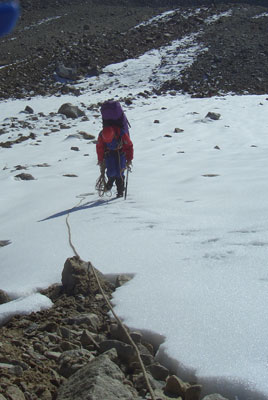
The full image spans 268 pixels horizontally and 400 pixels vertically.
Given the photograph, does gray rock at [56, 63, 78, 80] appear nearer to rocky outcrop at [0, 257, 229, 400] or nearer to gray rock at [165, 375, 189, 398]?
rocky outcrop at [0, 257, 229, 400]

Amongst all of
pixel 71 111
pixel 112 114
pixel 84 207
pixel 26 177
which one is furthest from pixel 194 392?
pixel 71 111

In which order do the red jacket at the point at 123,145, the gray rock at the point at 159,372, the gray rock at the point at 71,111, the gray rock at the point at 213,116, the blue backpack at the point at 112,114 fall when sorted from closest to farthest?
the gray rock at the point at 159,372 → the blue backpack at the point at 112,114 → the red jacket at the point at 123,145 → the gray rock at the point at 213,116 → the gray rock at the point at 71,111

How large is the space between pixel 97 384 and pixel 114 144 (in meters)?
4.31

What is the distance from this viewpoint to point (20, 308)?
108 inches

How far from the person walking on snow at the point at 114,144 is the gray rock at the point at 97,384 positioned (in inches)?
159

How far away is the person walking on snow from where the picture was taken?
572cm

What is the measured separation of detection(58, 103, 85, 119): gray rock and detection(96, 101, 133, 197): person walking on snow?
7.85 m

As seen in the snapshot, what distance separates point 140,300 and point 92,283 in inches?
16.8

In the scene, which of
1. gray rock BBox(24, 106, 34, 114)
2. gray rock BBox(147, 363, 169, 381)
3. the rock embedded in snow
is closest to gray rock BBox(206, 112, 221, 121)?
the rock embedded in snow

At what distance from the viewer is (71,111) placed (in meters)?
13.6

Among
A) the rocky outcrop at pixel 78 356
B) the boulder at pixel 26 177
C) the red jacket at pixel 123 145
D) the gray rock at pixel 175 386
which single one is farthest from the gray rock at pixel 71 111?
the gray rock at pixel 175 386

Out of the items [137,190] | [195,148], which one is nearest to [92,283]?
[137,190]

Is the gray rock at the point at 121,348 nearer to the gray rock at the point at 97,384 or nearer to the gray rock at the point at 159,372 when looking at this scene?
the gray rock at the point at 159,372

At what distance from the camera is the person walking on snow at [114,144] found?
572 cm
